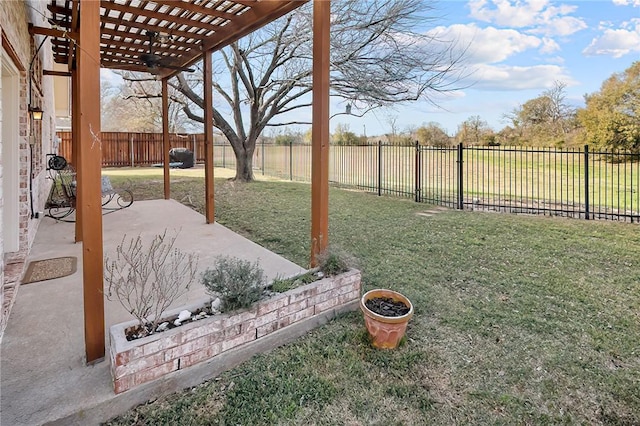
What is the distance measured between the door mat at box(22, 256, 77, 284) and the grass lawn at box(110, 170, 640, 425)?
6.80ft

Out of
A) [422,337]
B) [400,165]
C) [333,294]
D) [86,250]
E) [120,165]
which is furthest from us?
[120,165]

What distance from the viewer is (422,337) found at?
2.62 m

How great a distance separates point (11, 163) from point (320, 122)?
344 centimetres

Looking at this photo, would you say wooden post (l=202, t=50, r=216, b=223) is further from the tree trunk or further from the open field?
the tree trunk

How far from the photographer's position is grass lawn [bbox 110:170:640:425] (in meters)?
1.91

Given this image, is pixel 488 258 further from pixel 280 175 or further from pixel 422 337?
pixel 280 175

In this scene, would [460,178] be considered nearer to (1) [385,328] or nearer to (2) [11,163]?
(1) [385,328]

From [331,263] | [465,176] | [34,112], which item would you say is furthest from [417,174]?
[34,112]

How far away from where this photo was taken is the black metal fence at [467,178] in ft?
Answer: 24.2

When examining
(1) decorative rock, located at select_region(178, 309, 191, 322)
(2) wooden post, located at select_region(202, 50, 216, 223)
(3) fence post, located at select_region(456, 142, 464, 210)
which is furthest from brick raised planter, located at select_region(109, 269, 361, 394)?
(3) fence post, located at select_region(456, 142, 464, 210)

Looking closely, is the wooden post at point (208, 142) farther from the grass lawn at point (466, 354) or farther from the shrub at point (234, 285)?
the shrub at point (234, 285)

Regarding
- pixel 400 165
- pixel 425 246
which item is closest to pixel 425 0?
pixel 400 165

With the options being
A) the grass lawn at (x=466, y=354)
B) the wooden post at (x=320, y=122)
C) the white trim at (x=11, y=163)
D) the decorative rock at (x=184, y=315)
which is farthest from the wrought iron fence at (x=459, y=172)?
the white trim at (x=11, y=163)

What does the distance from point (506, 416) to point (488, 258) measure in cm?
266
